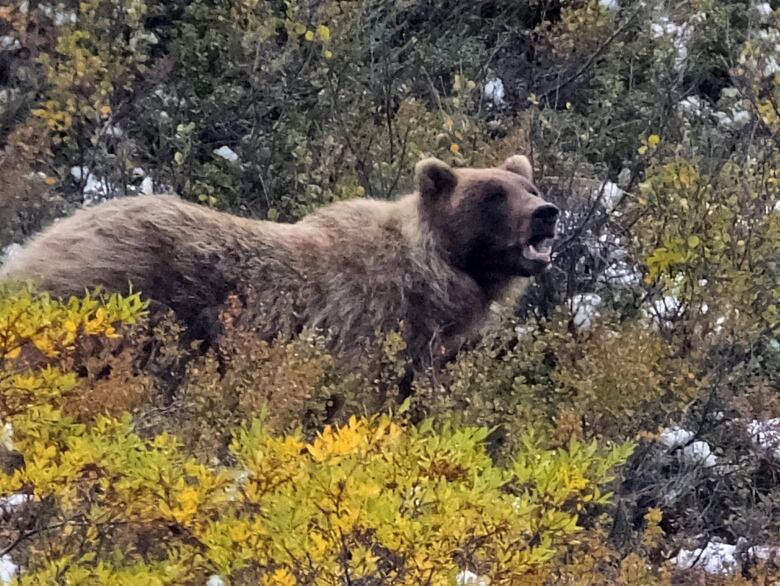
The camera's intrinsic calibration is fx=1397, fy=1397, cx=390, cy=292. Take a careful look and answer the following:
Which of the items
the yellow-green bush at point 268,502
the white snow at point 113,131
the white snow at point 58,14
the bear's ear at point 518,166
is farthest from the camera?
the white snow at point 58,14

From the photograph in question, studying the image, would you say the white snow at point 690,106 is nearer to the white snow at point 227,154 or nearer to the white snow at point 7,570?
the white snow at point 227,154

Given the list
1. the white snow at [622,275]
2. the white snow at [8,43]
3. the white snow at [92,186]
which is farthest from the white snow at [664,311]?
the white snow at [8,43]

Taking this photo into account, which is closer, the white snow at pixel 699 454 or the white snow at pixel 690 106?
the white snow at pixel 699 454

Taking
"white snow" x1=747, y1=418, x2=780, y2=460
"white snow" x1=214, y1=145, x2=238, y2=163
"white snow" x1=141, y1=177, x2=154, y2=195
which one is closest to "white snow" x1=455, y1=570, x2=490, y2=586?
"white snow" x1=747, y1=418, x2=780, y2=460

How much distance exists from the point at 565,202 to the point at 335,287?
187 cm

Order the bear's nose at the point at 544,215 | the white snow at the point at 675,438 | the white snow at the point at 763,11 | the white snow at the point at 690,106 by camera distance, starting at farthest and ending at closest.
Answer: the white snow at the point at 763,11, the white snow at the point at 690,106, the bear's nose at the point at 544,215, the white snow at the point at 675,438

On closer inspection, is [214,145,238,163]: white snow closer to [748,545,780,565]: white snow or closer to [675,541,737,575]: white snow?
[675,541,737,575]: white snow

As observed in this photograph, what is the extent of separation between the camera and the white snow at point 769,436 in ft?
21.2

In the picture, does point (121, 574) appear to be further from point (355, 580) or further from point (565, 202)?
point (565, 202)

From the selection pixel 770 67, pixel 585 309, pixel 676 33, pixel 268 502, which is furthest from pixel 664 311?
pixel 268 502

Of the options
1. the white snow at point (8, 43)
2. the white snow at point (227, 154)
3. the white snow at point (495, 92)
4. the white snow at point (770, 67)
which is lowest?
the white snow at point (227, 154)

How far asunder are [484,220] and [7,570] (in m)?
3.74

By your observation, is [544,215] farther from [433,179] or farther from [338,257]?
[338,257]

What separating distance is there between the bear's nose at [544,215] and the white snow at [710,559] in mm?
1838
